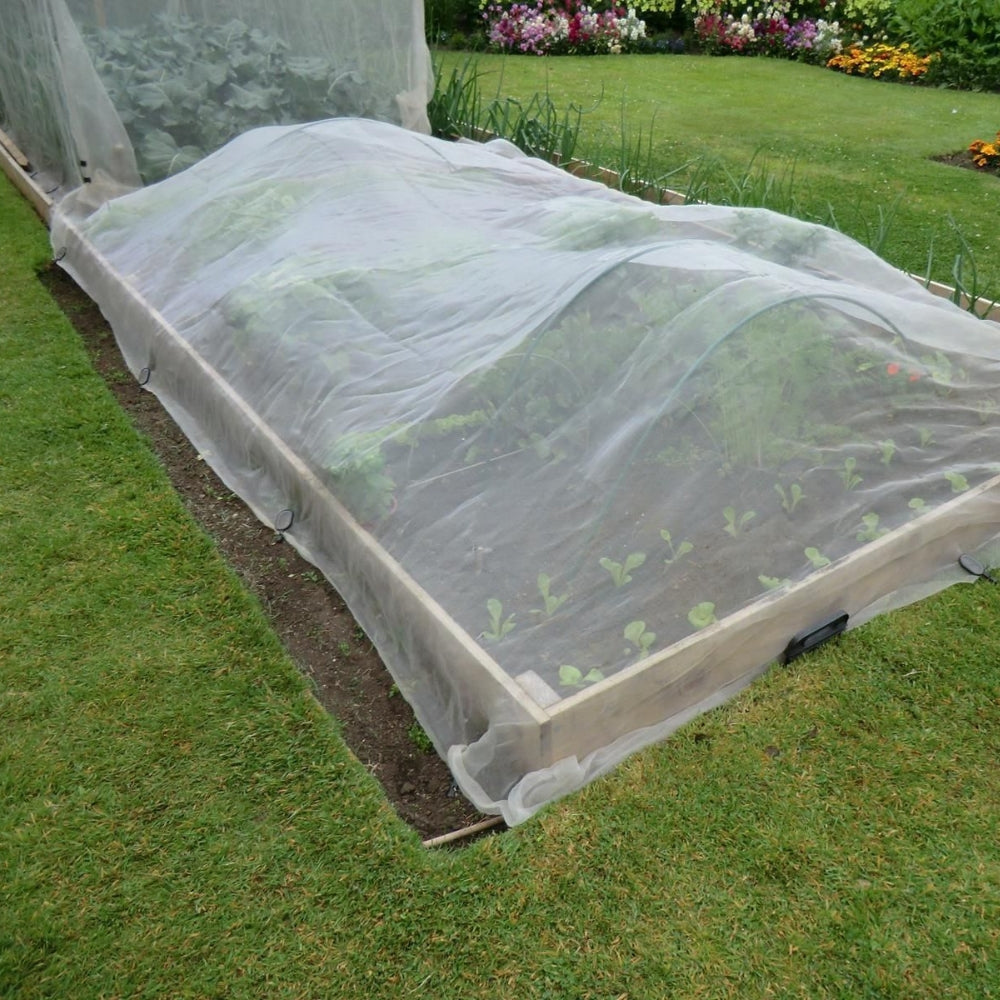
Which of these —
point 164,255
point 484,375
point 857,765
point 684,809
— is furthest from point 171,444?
point 857,765

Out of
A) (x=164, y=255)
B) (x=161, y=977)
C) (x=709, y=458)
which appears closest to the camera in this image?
(x=161, y=977)

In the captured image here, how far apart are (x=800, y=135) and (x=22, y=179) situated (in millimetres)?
5723

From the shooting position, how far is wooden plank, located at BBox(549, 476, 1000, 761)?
2.03 metres

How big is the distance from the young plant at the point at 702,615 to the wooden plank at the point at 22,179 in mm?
4517

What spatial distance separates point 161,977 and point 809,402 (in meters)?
2.02

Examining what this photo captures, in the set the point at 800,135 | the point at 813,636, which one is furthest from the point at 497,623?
the point at 800,135

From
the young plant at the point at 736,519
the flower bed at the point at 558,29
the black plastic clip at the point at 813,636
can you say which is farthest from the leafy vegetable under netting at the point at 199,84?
the flower bed at the point at 558,29

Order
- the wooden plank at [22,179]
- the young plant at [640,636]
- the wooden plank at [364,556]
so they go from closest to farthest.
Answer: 1. the wooden plank at [364,556]
2. the young plant at [640,636]
3. the wooden plank at [22,179]

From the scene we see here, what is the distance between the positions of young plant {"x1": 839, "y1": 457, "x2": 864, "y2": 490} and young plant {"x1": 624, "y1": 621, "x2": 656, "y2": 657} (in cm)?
76

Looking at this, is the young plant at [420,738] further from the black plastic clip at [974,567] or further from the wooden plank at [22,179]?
the wooden plank at [22,179]

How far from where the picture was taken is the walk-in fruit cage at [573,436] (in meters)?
2.13

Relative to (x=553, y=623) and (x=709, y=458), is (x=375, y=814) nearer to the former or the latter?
(x=553, y=623)

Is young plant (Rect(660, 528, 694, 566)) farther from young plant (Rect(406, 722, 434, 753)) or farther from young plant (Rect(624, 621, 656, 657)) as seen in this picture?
young plant (Rect(406, 722, 434, 753))

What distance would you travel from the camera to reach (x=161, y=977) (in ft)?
5.56
